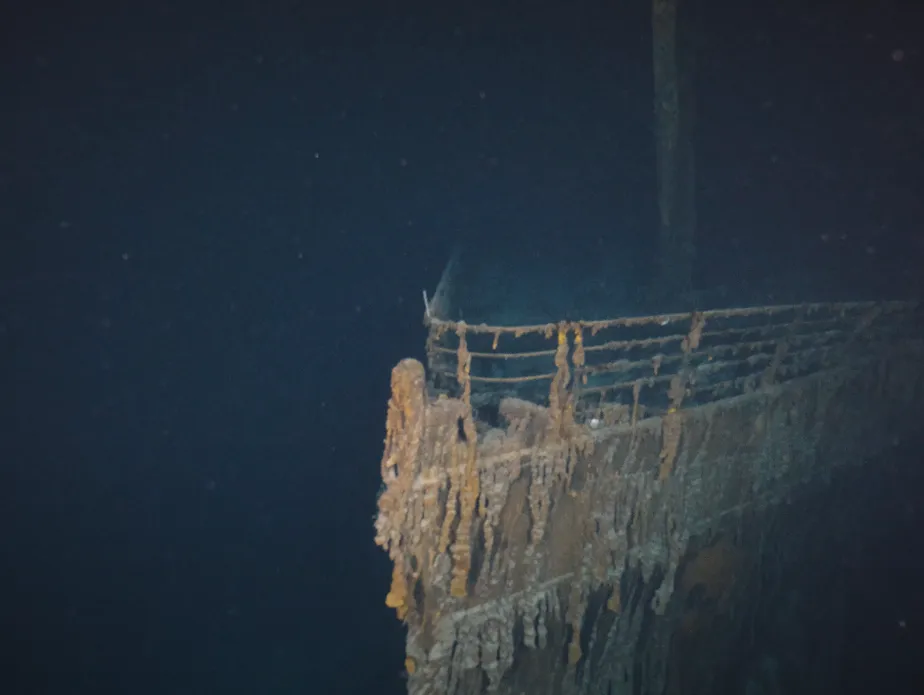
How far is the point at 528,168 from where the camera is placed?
2820 centimetres

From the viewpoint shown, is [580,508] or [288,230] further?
[288,230]

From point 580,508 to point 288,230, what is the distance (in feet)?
85.4

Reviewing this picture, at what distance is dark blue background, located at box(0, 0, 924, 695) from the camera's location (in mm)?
17672

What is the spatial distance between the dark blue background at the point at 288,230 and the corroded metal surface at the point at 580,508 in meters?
12.6

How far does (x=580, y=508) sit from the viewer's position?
445 centimetres

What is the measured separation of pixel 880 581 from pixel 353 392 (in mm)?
20513

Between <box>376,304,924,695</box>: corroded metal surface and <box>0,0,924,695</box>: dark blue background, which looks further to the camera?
<box>0,0,924,695</box>: dark blue background

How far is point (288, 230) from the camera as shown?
90.4ft

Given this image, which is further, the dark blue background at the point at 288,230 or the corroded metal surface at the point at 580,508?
the dark blue background at the point at 288,230

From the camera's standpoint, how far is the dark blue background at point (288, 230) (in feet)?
58.0

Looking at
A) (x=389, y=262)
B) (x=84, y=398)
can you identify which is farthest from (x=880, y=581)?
(x=84, y=398)

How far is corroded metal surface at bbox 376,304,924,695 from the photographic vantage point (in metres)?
3.73

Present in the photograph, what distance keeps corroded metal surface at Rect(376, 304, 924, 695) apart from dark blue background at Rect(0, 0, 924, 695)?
12562 mm

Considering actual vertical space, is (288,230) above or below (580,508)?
above
